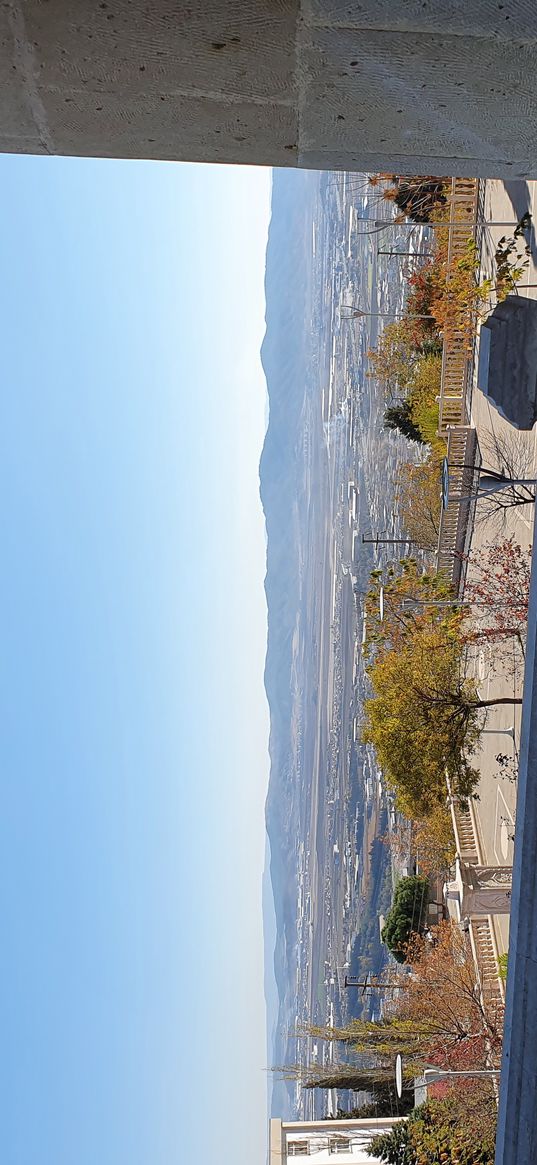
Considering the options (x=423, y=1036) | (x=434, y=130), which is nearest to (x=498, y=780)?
(x=423, y=1036)

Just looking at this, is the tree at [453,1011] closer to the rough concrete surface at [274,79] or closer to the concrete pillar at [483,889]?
the concrete pillar at [483,889]

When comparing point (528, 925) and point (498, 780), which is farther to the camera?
point (498, 780)

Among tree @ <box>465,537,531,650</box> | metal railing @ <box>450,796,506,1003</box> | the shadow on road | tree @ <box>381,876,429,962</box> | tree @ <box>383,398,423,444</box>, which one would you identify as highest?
the shadow on road

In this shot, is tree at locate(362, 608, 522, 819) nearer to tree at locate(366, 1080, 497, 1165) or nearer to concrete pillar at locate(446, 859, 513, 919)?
concrete pillar at locate(446, 859, 513, 919)

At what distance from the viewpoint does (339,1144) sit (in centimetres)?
2319

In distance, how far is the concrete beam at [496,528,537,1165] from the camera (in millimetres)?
7738

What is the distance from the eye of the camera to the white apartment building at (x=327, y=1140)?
22.5 metres

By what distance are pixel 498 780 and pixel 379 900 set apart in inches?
2147

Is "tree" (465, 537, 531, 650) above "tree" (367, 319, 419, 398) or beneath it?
beneath

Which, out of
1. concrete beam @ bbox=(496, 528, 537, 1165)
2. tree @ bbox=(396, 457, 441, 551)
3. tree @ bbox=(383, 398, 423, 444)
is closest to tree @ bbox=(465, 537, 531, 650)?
tree @ bbox=(396, 457, 441, 551)

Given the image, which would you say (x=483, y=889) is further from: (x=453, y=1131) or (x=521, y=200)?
(x=521, y=200)

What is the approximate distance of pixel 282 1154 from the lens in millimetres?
23062

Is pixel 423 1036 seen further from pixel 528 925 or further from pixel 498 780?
pixel 528 925

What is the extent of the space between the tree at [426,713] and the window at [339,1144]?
36.7 feet
